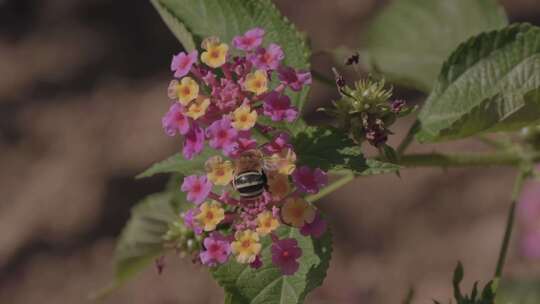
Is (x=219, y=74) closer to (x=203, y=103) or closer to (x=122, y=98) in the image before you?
(x=203, y=103)

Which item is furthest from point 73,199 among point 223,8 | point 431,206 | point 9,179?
point 223,8

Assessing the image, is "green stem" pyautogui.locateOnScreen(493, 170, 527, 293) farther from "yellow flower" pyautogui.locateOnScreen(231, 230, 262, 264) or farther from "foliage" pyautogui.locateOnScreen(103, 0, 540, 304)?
"yellow flower" pyautogui.locateOnScreen(231, 230, 262, 264)

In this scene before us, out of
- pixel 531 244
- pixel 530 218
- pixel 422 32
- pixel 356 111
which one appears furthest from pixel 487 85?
pixel 531 244

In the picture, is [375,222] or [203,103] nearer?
[203,103]

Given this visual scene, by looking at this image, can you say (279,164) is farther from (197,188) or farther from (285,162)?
(197,188)

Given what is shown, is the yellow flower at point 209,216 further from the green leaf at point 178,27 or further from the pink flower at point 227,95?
the green leaf at point 178,27
